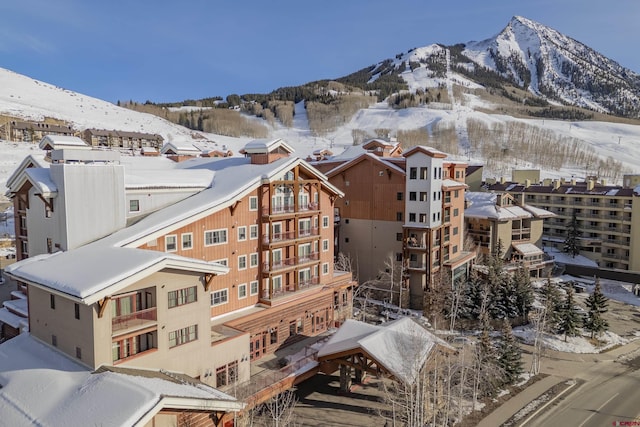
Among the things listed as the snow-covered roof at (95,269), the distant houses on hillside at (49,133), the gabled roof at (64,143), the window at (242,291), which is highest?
the distant houses on hillside at (49,133)

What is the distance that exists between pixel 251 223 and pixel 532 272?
127 feet

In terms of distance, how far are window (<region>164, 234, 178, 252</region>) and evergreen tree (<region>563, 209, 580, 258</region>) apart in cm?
5457

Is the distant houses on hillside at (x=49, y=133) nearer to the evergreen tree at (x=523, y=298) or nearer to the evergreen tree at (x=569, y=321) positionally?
the evergreen tree at (x=523, y=298)

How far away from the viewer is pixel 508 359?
82.7ft

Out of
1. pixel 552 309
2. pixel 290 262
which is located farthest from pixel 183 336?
pixel 552 309

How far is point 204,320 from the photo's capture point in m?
19.5

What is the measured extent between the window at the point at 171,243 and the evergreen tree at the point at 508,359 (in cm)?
1949

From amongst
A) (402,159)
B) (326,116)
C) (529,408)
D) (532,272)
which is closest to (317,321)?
(529,408)

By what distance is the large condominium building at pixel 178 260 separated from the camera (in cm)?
1681

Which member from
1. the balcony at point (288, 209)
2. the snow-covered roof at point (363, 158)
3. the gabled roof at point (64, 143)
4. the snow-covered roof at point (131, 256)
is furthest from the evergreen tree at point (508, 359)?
the gabled roof at point (64, 143)

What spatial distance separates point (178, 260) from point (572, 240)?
56784 mm

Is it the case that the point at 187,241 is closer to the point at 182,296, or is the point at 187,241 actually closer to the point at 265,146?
the point at 182,296

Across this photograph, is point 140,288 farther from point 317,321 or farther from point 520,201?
point 520,201

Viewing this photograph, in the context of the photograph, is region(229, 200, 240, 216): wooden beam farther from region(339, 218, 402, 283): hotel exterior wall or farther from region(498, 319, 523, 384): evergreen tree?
region(339, 218, 402, 283): hotel exterior wall
